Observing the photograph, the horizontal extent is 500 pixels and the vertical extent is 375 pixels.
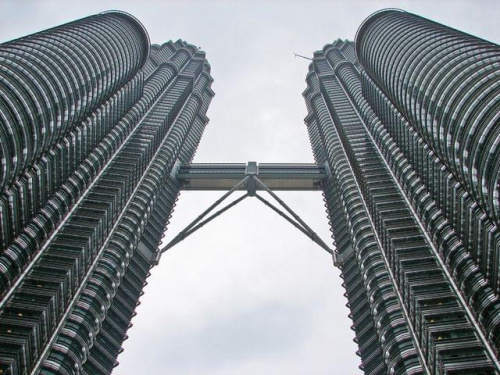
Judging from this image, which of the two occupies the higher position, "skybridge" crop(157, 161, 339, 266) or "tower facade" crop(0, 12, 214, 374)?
"skybridge" crop(157, 161, 339, 266)

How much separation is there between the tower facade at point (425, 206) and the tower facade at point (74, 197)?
46.0 m

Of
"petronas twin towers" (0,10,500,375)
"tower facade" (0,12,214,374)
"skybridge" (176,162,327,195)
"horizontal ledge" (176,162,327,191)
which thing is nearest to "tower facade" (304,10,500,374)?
"petronas twin towers" (0,10,500,375)

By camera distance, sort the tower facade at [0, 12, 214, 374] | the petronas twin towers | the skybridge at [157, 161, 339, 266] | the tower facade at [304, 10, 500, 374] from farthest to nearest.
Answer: the skybridge at [157, 161, 339, 266] < the tower facade at [0, 12, 214, 374] < the petronas twin towers < the tower facade at [304, 10, 500, 374]

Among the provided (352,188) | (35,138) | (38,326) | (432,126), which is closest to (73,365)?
(38,326)

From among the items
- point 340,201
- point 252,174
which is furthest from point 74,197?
point 340,201

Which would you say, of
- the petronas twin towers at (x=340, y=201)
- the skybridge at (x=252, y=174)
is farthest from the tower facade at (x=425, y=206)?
the skybridge at (x=252, y=174)

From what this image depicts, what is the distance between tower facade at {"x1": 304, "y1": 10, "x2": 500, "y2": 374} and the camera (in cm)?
6644

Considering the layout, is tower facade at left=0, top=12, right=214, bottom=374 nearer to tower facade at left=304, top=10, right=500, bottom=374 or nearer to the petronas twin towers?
the petronas twin towers

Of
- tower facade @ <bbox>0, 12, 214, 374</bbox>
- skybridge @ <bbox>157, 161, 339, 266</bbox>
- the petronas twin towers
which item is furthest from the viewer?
skybridge @ <bbox>157, 161, 339, 266</bbox>

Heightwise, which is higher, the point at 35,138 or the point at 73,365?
the point at 35,138

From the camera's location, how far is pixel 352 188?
395 ft

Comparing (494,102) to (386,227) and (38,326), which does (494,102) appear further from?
(38,326)

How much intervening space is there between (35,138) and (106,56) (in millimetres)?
35762

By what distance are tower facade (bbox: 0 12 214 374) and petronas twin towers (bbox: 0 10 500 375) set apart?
29 centimetres
